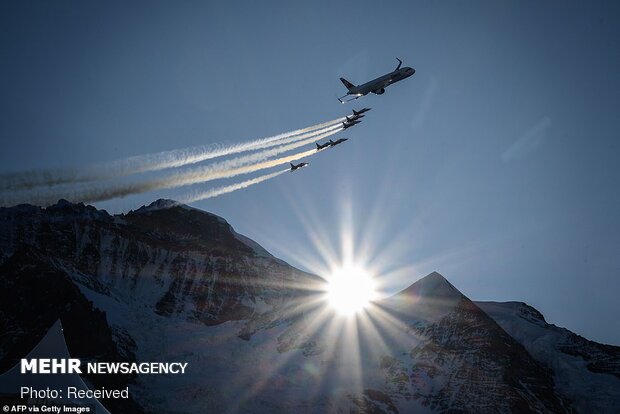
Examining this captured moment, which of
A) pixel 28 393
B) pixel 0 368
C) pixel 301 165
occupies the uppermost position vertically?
pixel 301 165

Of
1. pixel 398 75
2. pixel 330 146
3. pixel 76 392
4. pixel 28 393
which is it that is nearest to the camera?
Answer: pixel 28 393

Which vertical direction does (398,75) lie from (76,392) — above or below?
above

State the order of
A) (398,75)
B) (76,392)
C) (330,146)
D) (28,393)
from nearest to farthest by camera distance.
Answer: (28,393)
(76,392)
(398,75)
(330,146)

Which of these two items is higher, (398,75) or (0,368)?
(398,75)

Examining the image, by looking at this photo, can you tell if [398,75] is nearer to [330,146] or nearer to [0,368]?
[330,146]

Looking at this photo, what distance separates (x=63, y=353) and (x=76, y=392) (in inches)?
340

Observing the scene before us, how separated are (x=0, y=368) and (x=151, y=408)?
46634mm

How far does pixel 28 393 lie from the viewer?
12669 cm

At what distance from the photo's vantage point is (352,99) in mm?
170875

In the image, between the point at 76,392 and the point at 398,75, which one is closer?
the point at 76,392

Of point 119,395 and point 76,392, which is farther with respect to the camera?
point 119,395

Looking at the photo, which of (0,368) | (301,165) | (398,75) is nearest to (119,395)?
(0,368)

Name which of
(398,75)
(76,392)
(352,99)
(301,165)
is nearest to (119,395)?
(76,392)

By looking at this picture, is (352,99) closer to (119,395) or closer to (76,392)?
(76,392)
